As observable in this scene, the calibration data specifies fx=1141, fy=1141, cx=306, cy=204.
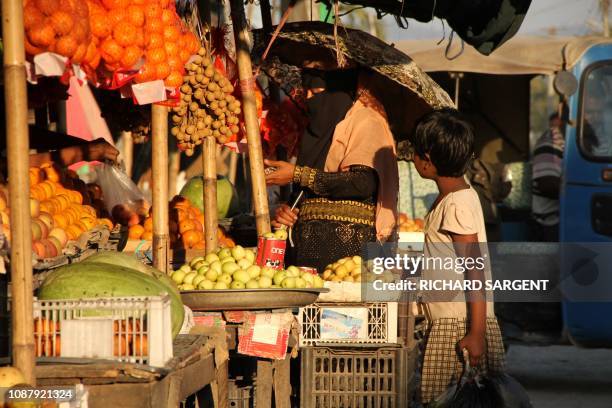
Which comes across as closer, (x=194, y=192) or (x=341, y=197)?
(x=341, y=197)

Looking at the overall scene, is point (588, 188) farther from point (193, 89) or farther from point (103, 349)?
point (103, 349)

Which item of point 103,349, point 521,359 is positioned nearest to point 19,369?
point 103,349

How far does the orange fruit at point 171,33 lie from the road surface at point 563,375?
517cm

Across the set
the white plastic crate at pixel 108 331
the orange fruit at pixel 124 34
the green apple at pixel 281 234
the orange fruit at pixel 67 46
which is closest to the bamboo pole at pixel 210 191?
the green apple at pixel 281 234

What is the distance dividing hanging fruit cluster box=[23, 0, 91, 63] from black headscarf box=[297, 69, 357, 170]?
8.06 ft

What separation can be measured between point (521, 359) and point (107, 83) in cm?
798

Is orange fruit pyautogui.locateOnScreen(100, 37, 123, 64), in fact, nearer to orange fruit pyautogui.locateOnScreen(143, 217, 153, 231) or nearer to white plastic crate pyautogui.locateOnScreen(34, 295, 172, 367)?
white plastic crate pyautogui.locateOnScreen(34, 295, 172, 367)

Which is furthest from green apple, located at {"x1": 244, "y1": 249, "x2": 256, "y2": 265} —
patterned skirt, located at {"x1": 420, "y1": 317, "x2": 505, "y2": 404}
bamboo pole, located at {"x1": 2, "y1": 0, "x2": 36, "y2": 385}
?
bamboo pole, located at {"x1": 2, "y1": 0, "x2": 36, "y2": 385}

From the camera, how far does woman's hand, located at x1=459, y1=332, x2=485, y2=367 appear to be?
488 centimetres

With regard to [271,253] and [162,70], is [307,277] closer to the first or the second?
[271,253]

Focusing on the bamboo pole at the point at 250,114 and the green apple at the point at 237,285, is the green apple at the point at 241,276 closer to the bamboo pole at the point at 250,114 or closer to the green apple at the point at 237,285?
the green apple at the point at 237,285

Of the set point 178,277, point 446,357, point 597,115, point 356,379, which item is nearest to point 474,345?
point 446,357

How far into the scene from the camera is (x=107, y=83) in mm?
4922

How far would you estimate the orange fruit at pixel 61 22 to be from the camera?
4195 mm
